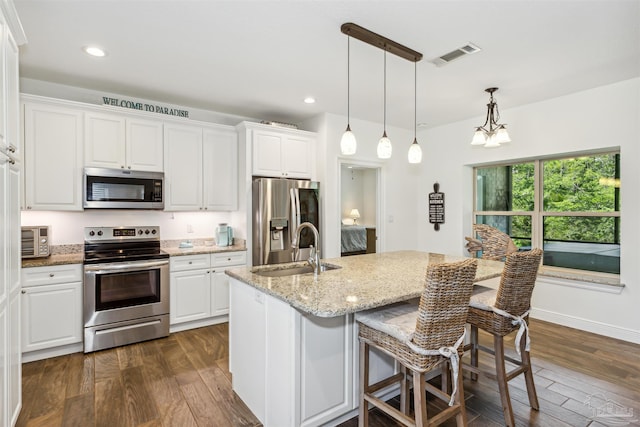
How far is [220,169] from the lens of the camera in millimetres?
4039

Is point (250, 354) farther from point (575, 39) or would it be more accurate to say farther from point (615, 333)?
point (615, 333)

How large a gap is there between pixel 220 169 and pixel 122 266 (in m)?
1.51

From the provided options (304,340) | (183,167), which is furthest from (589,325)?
(183,167)

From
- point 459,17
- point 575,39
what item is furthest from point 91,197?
point 575,39

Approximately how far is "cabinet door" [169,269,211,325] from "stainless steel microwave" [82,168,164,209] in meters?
0.82

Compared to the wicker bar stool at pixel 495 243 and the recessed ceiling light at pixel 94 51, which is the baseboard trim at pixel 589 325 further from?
the recessed ceiling light at pixel 94 51

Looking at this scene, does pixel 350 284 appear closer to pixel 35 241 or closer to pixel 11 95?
pixel 11 95

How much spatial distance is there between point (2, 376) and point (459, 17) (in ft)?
10.8

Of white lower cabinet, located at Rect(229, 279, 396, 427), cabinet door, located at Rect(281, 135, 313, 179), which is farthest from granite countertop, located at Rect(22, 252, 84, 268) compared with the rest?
cabinet door, located at Rect(281, 135, 313, 179)

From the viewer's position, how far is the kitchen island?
1.74m

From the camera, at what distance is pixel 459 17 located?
218 centimetres

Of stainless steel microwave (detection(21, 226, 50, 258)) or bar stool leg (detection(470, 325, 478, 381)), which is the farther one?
stainless steel microwave (detection(21, 226, 50, 258))

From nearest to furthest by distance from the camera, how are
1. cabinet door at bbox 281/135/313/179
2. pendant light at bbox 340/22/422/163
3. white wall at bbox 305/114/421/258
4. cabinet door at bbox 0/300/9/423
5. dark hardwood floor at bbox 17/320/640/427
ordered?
cabinet door at bbox 0/300/9/423 → dark hardwood floor at bbox 17/320/640/427 → pendant light at bbox 340/22/422/163 → cabinet door at bbox 281/135/313/179 → white wall at bbox 305/114/421/258

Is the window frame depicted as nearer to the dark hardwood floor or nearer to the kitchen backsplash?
the dark hardwood floor
